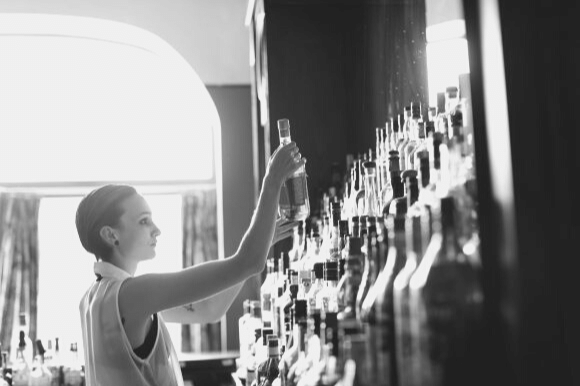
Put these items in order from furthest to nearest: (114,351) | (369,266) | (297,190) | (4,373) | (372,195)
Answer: (4,373)
(297,190)
(372,195)
(114,351)
(369,266)

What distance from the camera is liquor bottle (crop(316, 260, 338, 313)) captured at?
1347mm

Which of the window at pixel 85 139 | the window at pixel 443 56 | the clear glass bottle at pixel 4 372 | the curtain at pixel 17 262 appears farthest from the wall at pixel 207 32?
the window at pixel 443 56

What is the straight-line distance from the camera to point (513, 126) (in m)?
0.77

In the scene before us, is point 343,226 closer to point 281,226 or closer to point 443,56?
point 281,226

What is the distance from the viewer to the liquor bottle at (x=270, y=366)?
1685 millimetres

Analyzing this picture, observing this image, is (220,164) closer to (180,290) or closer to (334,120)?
(334,120)

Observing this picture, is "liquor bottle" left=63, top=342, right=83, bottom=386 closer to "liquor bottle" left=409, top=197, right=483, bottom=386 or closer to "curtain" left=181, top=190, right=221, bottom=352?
"curtain" left=181, top=190, right=221, bottom=352

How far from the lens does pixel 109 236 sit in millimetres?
1798

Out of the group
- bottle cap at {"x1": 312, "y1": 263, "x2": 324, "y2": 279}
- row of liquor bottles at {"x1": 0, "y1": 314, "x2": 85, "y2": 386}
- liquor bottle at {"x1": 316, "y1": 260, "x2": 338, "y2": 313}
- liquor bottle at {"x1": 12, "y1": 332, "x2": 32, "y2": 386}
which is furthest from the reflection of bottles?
bottle cap at {"x1": 312, "y1": 263, "x2": 324, "y2": 279}

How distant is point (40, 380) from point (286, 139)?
2845 millimetres

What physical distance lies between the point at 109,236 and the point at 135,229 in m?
0.07

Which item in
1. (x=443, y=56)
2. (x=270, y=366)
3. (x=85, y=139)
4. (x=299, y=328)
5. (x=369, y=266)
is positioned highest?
(x=85, y=139)

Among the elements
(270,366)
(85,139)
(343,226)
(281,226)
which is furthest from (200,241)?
(343,226)

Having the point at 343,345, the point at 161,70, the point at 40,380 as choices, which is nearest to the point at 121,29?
the point at 161,70
